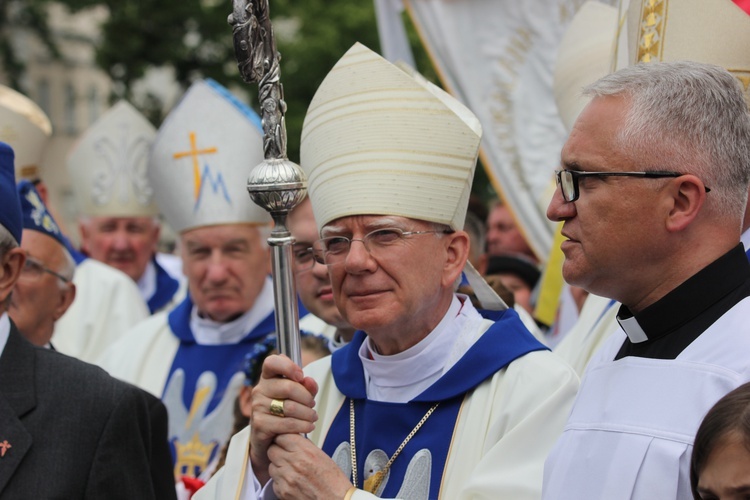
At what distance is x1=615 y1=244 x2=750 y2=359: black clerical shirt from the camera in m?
2.59

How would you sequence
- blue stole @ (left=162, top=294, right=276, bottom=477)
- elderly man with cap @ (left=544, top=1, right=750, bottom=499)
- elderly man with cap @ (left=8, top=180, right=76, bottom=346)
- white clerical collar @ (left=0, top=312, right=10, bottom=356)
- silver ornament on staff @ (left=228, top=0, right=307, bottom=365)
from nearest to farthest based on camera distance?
1. elderly man with cap @ (left=544, top=1, right=750, bottom=499)
2. silver ornament on staff @ (left=228, top=0, right=307, bottom=365)
3. white clerical collar @ (left=0, top=312, right=10, bottom=356)
4. elderly man with cap @ (left=8, top=180, right=76, bottom=346)
5. blue stole @ (left=162, top=294, right=276, bottom=477)

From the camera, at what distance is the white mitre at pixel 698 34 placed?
355 centimetres

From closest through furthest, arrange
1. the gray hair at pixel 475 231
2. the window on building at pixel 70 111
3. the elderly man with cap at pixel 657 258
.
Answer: the elderly man with cap at pixel 657 258
the gray hair at pixel 475 231
the window on building at pixel 70 111

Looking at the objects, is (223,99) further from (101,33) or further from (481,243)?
(101,33)

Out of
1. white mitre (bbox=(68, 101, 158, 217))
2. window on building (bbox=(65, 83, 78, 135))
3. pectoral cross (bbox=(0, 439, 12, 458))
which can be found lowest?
pectoral cross (bbox=(0, 439, 12, 458))

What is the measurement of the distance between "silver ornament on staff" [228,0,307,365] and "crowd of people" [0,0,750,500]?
0.13 meters

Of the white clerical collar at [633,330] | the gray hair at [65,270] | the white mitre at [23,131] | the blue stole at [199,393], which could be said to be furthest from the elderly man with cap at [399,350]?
the white mitre at [23,131]

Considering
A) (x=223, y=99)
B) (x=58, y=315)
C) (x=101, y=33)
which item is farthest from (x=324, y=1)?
(x=58, y=315)

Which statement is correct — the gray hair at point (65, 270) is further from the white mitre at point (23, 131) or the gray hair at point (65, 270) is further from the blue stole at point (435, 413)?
the white mitre at point (23, 131)

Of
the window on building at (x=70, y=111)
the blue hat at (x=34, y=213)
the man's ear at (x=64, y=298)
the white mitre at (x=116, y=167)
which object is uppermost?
the window on building at (x=70, y=111)

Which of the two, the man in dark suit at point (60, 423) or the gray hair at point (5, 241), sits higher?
the gray hair at point (5, 241)

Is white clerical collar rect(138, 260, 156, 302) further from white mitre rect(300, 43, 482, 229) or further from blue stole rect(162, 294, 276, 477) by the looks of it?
white mitre rect(300, 43, 482, 229)

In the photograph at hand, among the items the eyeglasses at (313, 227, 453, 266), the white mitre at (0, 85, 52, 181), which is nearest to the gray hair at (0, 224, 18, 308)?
the eyeglasses at (313, 227, 453, 266)

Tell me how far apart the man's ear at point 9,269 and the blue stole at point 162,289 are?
5.39m
